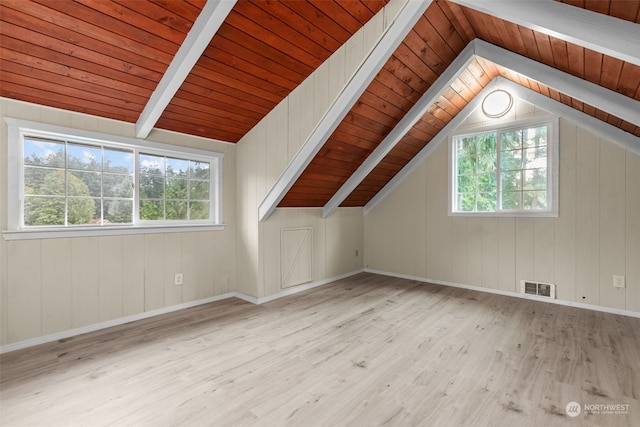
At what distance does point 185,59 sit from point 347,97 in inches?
51.1

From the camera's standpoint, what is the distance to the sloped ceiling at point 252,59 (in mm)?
1886

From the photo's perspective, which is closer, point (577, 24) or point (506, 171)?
point (577, 24)

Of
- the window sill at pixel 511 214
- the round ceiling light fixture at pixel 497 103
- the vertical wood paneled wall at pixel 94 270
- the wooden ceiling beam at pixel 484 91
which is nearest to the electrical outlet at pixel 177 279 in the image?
the vertical wood paneled wall at pixel 94 270

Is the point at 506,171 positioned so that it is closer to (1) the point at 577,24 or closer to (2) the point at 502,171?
(2) the point at 502,171

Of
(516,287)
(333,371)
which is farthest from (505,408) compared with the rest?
(516,287)

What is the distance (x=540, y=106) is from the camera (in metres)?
3.50

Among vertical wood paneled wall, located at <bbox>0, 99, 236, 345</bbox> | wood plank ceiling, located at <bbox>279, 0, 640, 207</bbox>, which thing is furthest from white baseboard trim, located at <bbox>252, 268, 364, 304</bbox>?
wood plank ceiling, located at <bbox>279, 0, 640, 207</bbox>

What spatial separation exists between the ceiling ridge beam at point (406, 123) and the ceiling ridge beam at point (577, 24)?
4.25 feet

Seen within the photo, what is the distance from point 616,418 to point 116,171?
400 cm

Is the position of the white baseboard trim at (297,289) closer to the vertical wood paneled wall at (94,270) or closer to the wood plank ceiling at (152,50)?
the vertical wood paneled wall at (94,270)

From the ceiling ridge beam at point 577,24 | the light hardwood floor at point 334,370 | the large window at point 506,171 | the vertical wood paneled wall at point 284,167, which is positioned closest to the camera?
the ceiling ridge beam at point 577,24

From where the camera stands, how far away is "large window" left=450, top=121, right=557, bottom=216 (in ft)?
11.7

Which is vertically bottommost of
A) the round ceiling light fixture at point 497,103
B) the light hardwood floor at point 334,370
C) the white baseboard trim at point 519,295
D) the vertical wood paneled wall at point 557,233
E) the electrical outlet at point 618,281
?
the light hardwood floor at point 334,370

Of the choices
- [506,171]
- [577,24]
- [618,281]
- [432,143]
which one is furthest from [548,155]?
[577,24]
